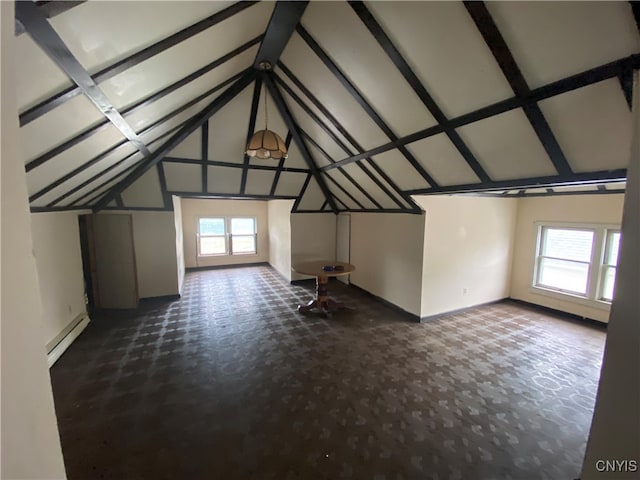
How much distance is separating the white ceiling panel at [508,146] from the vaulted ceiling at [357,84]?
0.01 meters

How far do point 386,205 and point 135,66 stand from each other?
4.24 meters

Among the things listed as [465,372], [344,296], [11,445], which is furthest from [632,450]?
[344,296]

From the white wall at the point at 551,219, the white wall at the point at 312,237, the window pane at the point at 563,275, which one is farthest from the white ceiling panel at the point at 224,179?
the window pane at the point at 563,275

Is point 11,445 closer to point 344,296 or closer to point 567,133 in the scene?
point 567,133

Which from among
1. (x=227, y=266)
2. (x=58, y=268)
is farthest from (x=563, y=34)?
(x=227, y=266)

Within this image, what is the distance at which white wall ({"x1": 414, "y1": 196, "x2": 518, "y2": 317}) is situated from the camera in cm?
456

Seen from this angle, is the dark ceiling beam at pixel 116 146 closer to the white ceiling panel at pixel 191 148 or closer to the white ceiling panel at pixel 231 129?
the white ceiling panel at pixel 231 129

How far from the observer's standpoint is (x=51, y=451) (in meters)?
0.76

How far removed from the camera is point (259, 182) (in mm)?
5648

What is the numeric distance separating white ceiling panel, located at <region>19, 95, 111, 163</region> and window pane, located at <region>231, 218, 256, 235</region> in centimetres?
650

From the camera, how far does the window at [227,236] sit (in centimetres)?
838

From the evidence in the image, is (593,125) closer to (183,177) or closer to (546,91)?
(546,91)

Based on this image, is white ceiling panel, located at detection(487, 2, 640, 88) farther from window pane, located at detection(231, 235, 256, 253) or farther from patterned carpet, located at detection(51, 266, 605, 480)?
window pane, located at detection(231, 235, 256, 253)

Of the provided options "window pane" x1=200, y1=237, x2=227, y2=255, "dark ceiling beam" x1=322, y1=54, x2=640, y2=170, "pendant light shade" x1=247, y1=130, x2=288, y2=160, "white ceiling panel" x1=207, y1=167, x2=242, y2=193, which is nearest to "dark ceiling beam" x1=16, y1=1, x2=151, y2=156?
"pendant light shade" x1=247, y1=130, x2=288, y2=160
